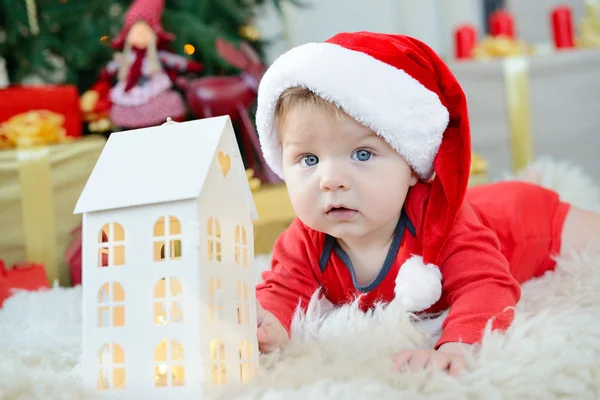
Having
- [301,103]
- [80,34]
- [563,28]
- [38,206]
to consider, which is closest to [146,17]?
[80,34]

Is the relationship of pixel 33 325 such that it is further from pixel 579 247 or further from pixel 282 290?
pixel 579 247

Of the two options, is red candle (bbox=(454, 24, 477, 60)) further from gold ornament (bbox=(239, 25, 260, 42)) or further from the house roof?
the house roof

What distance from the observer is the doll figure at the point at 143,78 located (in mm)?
1611

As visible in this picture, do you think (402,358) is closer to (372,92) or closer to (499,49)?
A: (372,92)

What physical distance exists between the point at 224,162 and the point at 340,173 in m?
0.16

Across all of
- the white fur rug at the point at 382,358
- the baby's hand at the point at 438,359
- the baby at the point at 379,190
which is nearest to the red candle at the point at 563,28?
the white fur rug at the point at 382,358

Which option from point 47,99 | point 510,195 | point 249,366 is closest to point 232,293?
point 249,366

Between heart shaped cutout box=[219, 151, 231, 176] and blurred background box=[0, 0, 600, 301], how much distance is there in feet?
2.44

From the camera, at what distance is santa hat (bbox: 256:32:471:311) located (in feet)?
2.67

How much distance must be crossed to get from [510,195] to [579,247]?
15 cm

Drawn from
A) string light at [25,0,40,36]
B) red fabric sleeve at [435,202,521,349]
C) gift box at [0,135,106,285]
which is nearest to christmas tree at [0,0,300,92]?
string light at [25,0,40,36]

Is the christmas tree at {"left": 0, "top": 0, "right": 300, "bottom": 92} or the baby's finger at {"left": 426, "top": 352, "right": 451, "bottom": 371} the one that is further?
the christmas tree at {"left": 0, "top": 0, "right": 300, "bottom": 92}

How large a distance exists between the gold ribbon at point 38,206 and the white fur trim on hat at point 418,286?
898 mm

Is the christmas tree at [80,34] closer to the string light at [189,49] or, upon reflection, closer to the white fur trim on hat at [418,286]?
the string light at [189,49]
